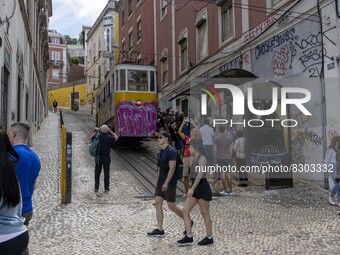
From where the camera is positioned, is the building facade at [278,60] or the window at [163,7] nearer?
the building facade at [278,60]

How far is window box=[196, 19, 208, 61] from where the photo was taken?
60.5 ft

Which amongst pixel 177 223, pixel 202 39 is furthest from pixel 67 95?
pixel 177 223

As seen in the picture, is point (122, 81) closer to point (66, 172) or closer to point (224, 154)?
point (224, 154)

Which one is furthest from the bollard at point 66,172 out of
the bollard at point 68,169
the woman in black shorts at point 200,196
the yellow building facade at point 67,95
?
the yellow building facade at point 67,95

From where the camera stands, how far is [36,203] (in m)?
8.24

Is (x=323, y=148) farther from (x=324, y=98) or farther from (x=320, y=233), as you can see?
(x=320, y=233)

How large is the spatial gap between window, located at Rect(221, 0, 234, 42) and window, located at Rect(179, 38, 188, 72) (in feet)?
15.5

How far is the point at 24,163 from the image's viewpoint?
365 cm

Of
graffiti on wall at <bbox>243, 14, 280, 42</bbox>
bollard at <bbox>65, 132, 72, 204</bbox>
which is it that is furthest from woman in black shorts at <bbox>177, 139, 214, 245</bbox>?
graffiti on wall at <bbox>243, 14, 280, 42</bbox>

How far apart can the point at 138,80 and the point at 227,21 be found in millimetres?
4585

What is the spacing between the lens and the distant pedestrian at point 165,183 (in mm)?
5906

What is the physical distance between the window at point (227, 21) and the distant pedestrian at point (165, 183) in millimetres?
10833

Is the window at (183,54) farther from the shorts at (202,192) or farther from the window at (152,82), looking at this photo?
the shorts at (202,192)

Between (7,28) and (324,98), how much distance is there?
8.76 meters
